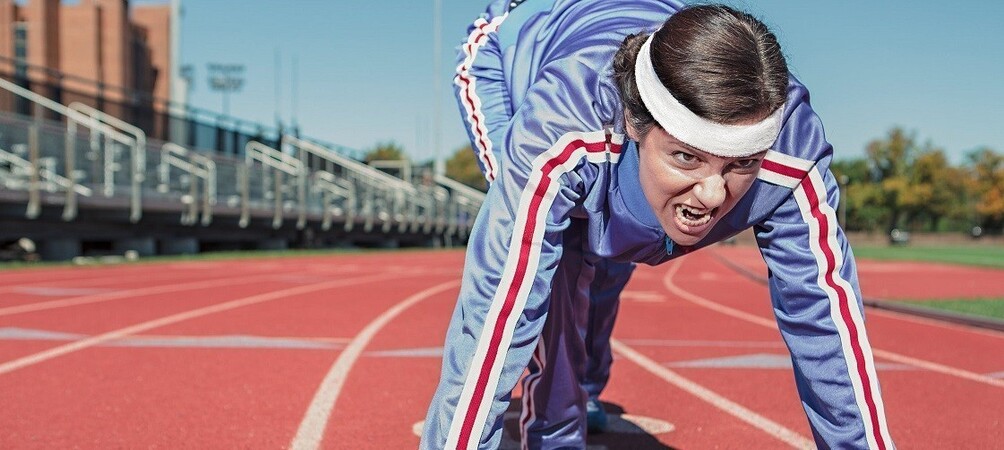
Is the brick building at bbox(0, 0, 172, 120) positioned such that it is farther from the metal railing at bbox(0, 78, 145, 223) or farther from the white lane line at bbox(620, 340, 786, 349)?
the white lane line at bbox(620, 340, 786, 349)

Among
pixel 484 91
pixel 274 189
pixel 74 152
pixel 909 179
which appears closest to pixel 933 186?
pixel 909 179

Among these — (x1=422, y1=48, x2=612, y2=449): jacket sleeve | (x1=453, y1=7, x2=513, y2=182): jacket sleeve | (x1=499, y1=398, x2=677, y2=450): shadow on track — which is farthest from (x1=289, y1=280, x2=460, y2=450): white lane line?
(x1=422, y1=48, x2=612, y2=449): jacket sleeve

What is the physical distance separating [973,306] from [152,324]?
27.8ft

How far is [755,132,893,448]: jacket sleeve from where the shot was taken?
2.40m

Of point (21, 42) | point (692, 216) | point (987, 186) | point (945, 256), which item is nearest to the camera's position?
point (692, 216)

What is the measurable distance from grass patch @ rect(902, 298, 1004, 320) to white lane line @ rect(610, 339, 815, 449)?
4.82 m

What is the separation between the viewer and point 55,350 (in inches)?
257

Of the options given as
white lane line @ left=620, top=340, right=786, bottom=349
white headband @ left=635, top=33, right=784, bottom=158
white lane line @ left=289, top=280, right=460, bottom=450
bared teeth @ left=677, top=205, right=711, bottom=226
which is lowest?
white lane line @ left=620, top=340, right=786, bottom=349

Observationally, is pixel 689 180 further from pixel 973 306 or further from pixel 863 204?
pixel 863 204

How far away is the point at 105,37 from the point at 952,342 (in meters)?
37.4

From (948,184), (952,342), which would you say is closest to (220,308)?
(952,342)

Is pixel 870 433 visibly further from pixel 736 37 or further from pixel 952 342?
pixel 952 342

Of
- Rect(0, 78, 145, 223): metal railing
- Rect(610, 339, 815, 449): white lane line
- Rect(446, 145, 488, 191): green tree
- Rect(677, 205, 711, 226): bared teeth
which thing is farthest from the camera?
Rect(446, 145, 488, 191): green tree

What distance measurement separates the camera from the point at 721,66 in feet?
6.89
